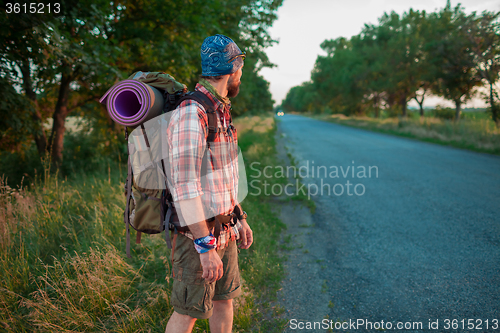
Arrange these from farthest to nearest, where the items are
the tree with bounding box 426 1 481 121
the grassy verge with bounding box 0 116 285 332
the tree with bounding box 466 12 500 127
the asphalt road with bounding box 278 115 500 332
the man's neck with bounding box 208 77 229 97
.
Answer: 1. the tree with bounding box 426 1 481 121
2. the tree with bounding box 466 12 500 127
3. the asphalt road with bounding box 278 115 500 332
4. the grassy verge with bounding box 0 116 285 332
5. the man's neck with bounding box 208 77 229 97

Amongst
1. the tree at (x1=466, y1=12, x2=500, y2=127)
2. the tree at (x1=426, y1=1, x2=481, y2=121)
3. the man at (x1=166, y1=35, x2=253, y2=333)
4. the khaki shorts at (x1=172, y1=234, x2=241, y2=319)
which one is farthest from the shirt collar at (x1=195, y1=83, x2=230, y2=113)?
the tree at (x1=426, y1=1, x2=481, y2=121)

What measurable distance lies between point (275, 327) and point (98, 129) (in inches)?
376

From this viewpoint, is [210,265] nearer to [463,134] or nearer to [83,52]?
[83,52]

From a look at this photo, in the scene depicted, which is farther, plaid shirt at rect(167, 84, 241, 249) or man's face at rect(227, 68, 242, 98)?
man's face at rect(227, 68, 242, 98)

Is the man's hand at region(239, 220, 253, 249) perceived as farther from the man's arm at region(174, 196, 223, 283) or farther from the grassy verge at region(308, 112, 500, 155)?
the grassy verge at region(308, 112, 500, 155)

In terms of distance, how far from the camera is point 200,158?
1.51m

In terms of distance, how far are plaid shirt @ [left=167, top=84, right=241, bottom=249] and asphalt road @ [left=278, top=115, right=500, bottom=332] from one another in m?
1.51

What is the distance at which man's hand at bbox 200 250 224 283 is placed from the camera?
1528mm

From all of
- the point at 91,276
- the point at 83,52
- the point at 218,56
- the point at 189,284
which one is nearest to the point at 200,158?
the point at 218,56

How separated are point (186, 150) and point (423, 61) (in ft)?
82.7

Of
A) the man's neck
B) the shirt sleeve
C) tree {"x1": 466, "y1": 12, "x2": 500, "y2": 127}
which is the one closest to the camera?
the shirt sleeve

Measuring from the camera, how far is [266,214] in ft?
15.6

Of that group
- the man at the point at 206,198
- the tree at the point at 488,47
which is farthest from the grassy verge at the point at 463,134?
the man at the point at 206,198

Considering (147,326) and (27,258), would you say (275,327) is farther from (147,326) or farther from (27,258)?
(27,258)
